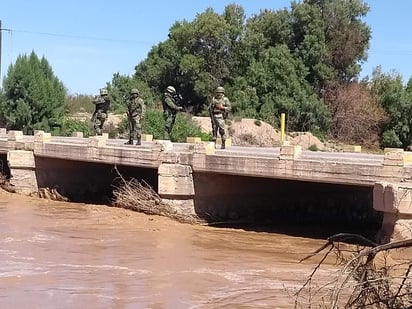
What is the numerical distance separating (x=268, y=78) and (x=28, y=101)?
1535 cm

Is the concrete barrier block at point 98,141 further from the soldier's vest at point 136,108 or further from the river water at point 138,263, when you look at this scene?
the river water at point 138,263

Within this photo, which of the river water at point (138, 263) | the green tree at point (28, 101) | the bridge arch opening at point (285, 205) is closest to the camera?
the river water at point (138, 263)

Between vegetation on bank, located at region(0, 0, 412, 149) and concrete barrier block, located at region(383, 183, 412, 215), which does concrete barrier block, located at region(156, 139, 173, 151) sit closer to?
concrete barrier block, located at region(383, 183, 412, 215)

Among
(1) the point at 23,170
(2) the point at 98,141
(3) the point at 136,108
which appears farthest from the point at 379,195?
(1) the point at 23,170

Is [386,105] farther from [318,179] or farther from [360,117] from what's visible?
[318,179]

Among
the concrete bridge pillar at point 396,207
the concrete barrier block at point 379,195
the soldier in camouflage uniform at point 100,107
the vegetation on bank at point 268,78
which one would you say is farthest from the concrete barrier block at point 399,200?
the vegetation on bank at point 268,78

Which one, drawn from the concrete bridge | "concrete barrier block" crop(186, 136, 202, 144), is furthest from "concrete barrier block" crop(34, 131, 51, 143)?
"concrete barrier block" crop(186, 136, 202, 144)

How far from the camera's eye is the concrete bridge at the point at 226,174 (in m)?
14.7

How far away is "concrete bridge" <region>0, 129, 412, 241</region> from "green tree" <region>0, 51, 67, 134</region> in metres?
15.9

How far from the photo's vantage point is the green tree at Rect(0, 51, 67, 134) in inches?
1703

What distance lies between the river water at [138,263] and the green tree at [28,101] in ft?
74.7

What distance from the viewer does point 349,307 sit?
543 centimetres

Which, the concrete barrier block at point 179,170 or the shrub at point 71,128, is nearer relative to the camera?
the concrete barrier block at point 179,170

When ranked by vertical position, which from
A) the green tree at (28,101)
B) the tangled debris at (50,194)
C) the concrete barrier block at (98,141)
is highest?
the green tree at (28,101)
